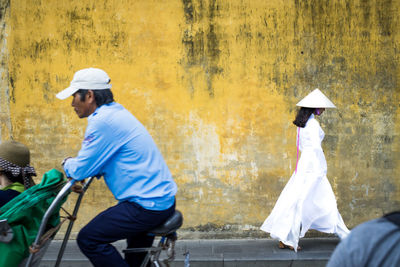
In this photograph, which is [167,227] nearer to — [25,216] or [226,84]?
[25,216]

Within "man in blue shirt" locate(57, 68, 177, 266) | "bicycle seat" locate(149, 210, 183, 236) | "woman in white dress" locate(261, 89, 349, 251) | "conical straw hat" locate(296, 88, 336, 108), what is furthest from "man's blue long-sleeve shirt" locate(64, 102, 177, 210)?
"conical straw hat" locate(296, 88, 336, 108)

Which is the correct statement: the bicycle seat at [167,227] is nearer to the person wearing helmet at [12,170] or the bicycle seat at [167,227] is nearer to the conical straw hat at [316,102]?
the person wearing helmet at [12,170]

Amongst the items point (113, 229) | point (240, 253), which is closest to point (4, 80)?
point (240, 253)

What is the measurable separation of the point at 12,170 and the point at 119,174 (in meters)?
0.76

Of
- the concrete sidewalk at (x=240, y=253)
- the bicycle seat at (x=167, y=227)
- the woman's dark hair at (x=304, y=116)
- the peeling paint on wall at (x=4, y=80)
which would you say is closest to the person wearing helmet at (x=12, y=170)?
the bicycle seat at (x=167, y=227)

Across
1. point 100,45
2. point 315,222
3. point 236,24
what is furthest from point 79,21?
point 315,222

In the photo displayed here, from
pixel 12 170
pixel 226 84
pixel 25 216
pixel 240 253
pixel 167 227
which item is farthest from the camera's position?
pixel 226 84

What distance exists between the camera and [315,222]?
560cm

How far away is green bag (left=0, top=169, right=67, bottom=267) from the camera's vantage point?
2875 millimetres

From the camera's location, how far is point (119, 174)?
3.00 m

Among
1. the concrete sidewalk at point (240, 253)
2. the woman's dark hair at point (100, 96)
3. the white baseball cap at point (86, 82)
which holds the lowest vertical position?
the concrete sidewalk at point (240, 253)

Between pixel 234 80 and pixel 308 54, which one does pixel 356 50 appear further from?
pixel 234 80

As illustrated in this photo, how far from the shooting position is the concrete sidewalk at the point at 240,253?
537 centimetres

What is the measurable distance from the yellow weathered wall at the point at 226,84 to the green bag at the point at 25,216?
350 cm
